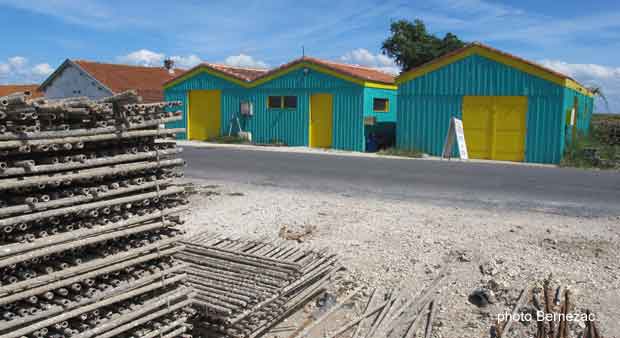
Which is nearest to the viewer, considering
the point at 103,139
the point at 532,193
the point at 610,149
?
the point at 103,139

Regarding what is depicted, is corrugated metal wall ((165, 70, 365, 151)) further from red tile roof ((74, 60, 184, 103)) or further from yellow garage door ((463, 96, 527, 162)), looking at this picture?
red tile roof ((74, 60, 184, 103))

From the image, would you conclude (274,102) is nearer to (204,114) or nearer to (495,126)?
(204,114)

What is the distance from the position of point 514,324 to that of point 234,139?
1920cm

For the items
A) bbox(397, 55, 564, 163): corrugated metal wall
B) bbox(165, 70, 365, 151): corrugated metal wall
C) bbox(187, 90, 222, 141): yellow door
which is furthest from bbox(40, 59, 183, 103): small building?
bbox(397, 55, 564, 163): corrugated metal wall

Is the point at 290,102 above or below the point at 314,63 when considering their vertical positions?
below

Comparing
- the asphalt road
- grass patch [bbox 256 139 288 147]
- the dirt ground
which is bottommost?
the dirt ground

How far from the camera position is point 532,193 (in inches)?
421

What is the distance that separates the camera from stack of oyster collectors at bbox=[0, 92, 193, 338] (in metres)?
3.79

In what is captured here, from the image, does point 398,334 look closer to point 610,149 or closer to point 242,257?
point 242,257

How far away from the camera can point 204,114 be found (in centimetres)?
2541

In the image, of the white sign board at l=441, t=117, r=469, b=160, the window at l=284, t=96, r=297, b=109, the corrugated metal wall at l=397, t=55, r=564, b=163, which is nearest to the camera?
the corrugated metal wall at l=397, t=55, r=564, b=163

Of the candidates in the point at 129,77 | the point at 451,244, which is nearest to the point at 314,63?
the point at 451,244

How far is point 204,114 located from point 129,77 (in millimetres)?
12386

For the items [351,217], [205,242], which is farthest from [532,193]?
[205,242]
